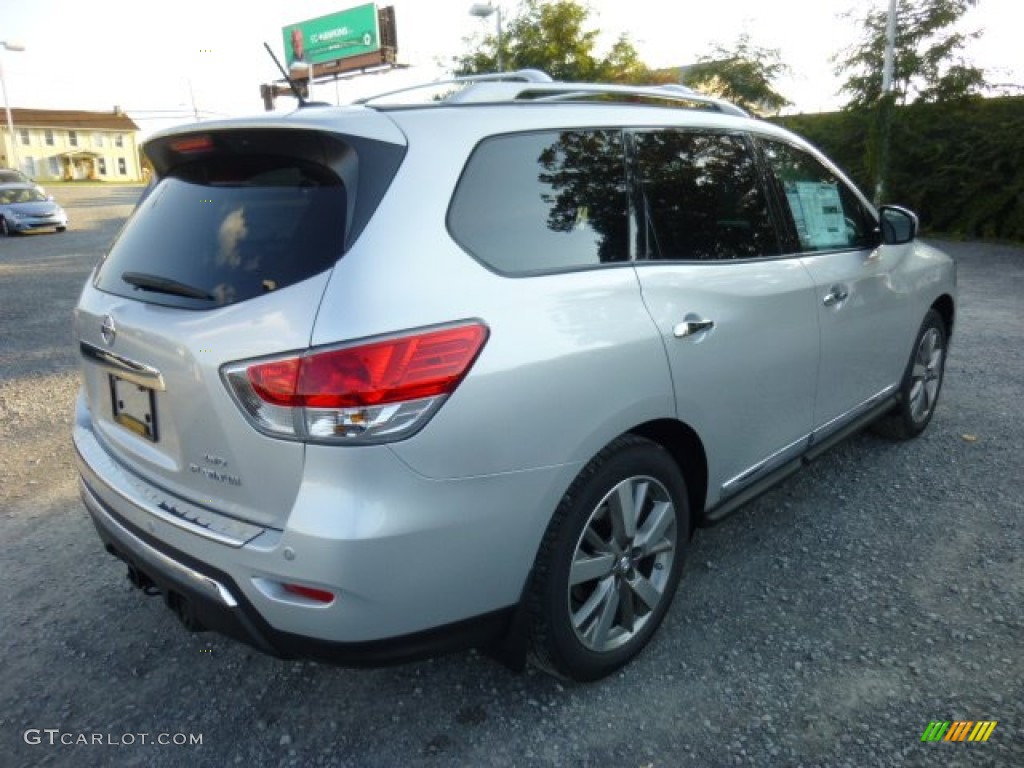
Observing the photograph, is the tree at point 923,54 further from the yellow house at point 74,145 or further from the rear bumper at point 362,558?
the yellow house at point 74,145

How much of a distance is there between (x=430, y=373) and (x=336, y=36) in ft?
198

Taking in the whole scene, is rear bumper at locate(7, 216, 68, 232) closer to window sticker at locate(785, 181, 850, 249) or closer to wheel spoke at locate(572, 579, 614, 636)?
window sticker at locate(785, 181, 850, 249)

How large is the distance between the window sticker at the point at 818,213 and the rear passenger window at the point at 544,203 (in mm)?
1157

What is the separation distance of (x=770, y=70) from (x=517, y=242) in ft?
71.2

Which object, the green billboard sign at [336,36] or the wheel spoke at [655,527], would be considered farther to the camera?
the green billboard sign at [336,36]

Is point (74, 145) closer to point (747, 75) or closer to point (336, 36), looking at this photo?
point (336, 36)

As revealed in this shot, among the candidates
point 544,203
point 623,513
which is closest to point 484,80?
point 544,203

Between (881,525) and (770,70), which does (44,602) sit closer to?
(881,525)

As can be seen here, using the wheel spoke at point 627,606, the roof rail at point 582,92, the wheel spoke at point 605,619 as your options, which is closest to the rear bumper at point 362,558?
the wheel spoke at point 605,619

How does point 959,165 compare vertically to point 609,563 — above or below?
above

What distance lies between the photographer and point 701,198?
273 centimetres

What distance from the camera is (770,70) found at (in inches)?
821

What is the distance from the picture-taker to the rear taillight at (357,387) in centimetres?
172

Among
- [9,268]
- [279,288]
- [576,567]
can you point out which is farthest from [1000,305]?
[9,268]
